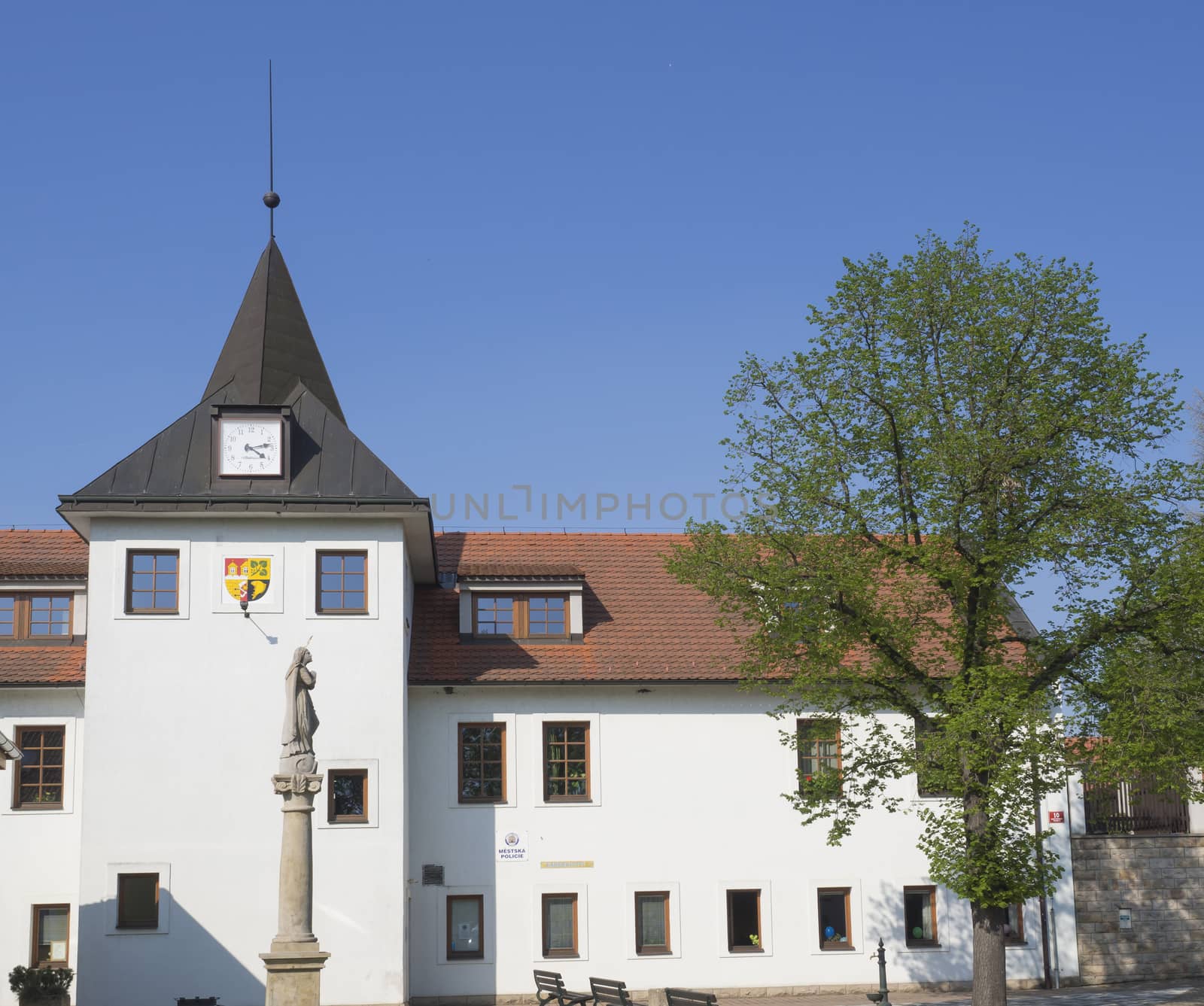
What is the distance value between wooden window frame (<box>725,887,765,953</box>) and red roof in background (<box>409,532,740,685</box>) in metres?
3.84

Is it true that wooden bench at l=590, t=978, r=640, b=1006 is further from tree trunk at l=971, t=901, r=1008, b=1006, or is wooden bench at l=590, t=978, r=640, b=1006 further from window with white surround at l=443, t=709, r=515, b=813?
tree trunk at l=971, t=901, r=1008, b=1006

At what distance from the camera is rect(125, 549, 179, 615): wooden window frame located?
24.6 meters

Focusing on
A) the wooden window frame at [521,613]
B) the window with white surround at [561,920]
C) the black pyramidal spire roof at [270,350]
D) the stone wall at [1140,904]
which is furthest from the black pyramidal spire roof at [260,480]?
the stone wall at [1140,904]

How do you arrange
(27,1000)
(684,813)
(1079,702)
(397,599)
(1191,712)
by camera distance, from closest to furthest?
(1191,712), (1079,702), (27,1000), (397,599), (684,813)

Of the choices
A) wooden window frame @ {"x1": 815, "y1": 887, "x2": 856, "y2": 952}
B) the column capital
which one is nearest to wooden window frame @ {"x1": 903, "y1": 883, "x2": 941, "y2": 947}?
wooden window frame @ {"x1": 815, "y1": 887, "x2": 856, "y2": 952}

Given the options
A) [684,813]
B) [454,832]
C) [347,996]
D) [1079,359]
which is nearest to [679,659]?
[684,813]

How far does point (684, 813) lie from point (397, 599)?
669 cm

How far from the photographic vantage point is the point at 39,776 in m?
25.8

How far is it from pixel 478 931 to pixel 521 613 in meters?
5.93

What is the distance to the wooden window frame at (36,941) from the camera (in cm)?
2498

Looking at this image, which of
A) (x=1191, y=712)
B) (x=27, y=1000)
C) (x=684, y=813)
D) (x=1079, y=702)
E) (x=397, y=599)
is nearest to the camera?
(x=1191, y=712)

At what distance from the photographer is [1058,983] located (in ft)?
89.8

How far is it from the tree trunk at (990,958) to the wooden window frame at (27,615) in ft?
55.1

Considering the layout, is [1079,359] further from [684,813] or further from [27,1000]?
[27,1000]
